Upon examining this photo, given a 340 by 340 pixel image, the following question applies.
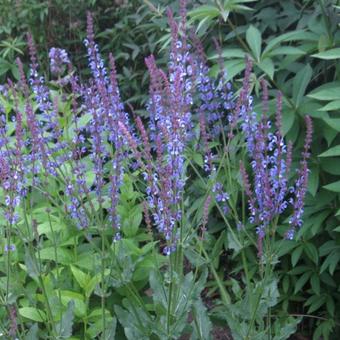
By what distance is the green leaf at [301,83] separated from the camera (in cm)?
333

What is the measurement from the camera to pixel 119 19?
19.2 ft

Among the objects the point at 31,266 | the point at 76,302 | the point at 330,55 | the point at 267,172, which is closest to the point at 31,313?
the point at 76,302

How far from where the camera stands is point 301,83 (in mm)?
3340

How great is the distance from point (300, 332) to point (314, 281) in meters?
0.56

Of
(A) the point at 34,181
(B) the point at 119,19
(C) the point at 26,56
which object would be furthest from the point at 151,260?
(C) the point at 26,56

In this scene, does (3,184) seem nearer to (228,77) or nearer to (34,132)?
(34,132)

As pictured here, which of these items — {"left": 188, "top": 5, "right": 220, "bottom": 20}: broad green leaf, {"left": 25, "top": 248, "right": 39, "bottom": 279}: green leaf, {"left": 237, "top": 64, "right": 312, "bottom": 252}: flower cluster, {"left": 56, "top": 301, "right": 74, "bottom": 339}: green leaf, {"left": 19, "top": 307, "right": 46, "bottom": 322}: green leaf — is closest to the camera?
{"left": 237, "top": 64, "right": 312, "bottom": 252}: flower cluster

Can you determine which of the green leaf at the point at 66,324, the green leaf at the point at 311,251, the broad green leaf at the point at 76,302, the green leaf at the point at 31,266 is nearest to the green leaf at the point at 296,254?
the green leaf at the point at 311,251

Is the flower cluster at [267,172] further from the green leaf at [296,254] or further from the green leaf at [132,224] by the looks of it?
the green leaf at [132,224]

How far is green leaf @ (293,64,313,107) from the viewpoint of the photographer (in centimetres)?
333

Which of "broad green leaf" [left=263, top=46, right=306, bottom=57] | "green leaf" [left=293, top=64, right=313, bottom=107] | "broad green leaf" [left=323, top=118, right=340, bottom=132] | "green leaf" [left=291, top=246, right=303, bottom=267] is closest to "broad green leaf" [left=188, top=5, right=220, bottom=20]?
"broad green leaf" [left=263, top=46, right=306, bottom=57]

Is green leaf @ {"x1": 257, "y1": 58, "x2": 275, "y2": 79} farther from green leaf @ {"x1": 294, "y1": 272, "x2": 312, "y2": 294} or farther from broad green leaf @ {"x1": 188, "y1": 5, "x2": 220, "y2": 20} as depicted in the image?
green leaf @ {"x1": 294, "y1": 272, "x2": 312, "y2": 294}

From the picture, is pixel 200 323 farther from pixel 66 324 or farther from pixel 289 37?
pixel 289 37

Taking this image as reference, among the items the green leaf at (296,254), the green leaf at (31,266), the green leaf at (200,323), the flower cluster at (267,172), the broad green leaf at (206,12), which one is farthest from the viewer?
the green leaf at (296,254)
